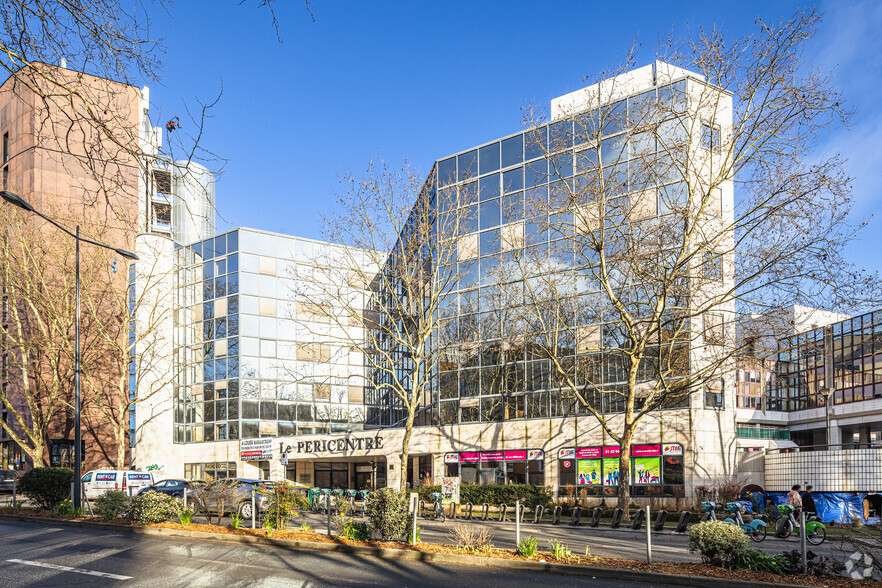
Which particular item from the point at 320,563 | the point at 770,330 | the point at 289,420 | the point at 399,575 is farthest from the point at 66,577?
the point at 289,420

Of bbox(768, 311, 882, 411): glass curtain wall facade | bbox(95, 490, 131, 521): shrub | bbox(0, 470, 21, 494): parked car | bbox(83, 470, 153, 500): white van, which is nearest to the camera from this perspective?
bbox(95, 490, 131, 521): shrub

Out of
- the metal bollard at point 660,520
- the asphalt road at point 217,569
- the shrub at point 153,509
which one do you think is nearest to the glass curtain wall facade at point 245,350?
the shrub at point 153,509

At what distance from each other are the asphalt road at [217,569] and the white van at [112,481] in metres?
20.0

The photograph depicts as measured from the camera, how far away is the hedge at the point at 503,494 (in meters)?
32.7

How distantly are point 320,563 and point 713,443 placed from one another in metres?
22.8

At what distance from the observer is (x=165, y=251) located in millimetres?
54094

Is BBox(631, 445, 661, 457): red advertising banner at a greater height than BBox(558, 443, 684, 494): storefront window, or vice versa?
BBox(631, 445, 661, 457): red advertising banner

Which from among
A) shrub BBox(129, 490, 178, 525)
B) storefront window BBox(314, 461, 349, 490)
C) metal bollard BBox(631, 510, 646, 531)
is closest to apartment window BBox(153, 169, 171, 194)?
shrub BBox(129, 490, 178, 525)

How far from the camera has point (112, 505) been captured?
21.5m

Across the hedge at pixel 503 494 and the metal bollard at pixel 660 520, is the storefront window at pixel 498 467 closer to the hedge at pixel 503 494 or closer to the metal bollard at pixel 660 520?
the hedge at pixel 503 494

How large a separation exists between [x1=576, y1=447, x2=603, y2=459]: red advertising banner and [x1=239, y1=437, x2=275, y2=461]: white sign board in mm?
23017

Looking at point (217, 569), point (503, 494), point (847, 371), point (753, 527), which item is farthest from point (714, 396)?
point (847, 371)

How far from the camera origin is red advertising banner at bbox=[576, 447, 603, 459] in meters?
34.5

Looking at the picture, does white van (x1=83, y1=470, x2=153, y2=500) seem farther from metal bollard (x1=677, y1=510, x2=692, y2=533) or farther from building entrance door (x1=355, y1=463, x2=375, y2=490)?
metal bollard (x1=677, y1=510, x2=692, y2=533)
